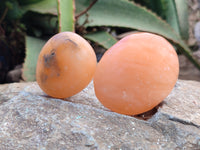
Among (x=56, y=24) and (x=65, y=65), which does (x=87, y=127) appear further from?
(x=56, y=24)

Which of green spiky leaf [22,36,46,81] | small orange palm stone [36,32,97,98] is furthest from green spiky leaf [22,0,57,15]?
small orange palm stone [36,32,97,98]

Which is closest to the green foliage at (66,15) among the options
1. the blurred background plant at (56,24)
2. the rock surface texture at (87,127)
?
the blurred background plant at (56,24)

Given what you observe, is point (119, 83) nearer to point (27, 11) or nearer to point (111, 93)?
point (111, 93)

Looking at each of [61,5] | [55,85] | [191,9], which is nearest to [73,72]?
[55,85]

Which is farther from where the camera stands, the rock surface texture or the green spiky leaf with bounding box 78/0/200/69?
the green spiky leaf with bounding box 78/0/200/69

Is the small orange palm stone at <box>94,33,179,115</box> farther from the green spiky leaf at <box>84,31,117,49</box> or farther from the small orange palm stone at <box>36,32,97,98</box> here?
the green spiky leaf at <box>84,31,117,49</box>

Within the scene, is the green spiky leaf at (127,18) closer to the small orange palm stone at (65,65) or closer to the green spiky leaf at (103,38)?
the green spiky leaf at (103,38)
